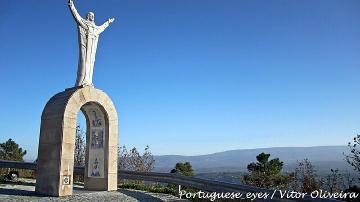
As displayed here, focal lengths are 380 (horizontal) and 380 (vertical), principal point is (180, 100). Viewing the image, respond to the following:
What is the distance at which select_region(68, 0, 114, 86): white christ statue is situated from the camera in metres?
16.4

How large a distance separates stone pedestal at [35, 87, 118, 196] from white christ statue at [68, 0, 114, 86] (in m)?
0.58

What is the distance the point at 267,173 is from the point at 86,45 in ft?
56.2

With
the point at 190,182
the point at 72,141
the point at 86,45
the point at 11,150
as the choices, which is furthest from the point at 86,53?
the point at 11,150

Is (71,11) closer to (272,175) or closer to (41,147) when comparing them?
(41,147)

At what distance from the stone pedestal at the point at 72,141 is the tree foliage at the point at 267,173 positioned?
10.4m

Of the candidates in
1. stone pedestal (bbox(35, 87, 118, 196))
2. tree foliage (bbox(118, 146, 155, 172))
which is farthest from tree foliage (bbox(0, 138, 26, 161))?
stone pedestal (bbox(35, 87, 118, 196))

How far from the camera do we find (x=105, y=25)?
1792cm

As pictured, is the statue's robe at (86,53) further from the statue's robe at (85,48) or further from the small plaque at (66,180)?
the small plaque at (66,180)

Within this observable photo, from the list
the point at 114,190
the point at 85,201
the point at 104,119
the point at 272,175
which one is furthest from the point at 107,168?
the point at 272,175

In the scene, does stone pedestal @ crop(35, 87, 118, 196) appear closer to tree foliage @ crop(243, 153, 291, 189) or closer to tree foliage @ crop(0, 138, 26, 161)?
tree foliage @ crop(243, 153, 291, 189)

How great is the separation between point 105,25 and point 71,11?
79.3 inches

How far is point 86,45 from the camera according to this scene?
16797mm

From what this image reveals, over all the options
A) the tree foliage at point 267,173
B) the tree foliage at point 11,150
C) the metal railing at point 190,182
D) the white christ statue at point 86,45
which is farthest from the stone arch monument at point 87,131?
the tree foliage at point 11,150

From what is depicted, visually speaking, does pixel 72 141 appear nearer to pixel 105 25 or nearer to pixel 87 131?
pixel 87 131
